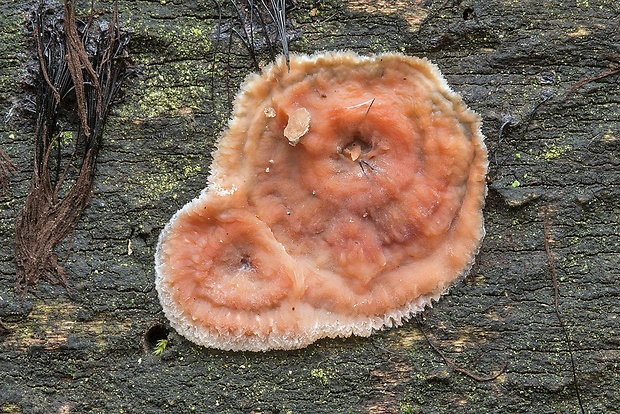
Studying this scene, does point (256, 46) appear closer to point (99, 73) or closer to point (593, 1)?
point (99, 73)

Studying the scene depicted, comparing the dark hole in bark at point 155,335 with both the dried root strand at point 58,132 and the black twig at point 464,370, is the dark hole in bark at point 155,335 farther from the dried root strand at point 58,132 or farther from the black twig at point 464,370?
the black twig at point 464,370

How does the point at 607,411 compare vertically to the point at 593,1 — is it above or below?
below

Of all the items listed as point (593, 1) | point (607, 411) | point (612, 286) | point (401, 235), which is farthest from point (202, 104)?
point (607, 411)

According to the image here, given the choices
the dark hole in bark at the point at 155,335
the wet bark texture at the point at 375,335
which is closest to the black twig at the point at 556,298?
the wet bark texture at the point at 375,335

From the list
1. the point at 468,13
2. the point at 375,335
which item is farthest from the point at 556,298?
the point at 468,13

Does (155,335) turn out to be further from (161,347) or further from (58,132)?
(58,132)
